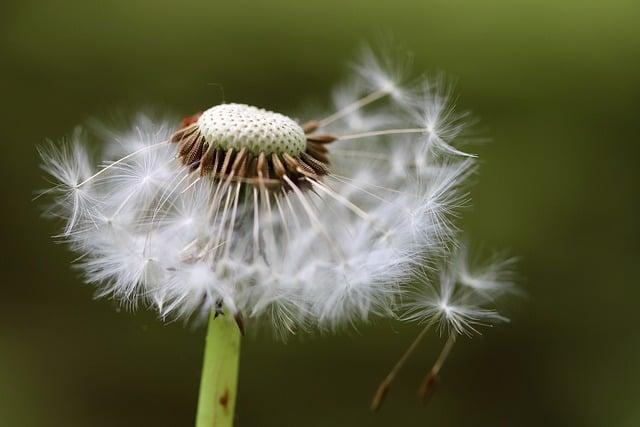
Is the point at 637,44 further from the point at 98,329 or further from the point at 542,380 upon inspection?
the point at 98,329

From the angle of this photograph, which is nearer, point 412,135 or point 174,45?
point 412,135

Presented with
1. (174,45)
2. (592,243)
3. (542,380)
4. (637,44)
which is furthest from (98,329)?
(637,44)

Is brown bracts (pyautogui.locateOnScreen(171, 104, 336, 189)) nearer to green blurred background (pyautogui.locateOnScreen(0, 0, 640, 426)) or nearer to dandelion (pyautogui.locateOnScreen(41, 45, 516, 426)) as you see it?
dandelion (pyautogui.locateOnScreen(41, 45, 516, 426))

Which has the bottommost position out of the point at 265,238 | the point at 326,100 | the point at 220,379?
the point at 220,379

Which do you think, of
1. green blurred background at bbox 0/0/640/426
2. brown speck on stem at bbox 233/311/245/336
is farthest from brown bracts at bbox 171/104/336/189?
green blurred background at bbox 0/0/640/426

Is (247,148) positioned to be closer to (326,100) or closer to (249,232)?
(249,232)

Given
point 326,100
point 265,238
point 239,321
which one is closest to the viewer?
point 239,321

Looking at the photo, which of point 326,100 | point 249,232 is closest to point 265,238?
point 249,232

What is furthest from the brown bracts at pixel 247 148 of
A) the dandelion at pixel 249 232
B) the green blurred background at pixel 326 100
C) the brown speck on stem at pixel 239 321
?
the green blurred background at pixel 326 100
